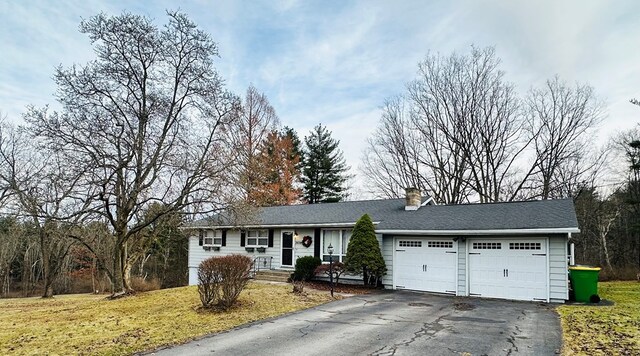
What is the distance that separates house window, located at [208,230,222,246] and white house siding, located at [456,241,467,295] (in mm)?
12646

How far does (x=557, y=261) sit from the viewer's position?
12414 millimetres

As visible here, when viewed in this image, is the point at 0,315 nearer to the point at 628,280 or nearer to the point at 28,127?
the point at 28,127

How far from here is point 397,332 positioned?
8.07m

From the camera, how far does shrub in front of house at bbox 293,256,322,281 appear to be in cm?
1689

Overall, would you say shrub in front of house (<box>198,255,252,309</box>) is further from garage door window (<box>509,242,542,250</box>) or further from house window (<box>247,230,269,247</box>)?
house window (<box>247,230,269,247</box>)

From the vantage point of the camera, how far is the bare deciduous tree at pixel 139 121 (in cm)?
1288

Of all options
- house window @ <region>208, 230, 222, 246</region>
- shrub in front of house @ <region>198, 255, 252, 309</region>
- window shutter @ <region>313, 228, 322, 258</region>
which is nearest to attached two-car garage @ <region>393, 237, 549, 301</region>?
window shutter @ <region>313, 228, 322, 258</region>

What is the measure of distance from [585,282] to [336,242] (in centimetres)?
925

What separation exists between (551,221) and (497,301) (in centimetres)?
306

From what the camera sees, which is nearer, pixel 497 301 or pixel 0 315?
pixel 0 315

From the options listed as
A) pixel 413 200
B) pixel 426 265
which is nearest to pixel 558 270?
pixel 426 265

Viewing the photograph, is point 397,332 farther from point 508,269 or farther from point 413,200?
point 413,200

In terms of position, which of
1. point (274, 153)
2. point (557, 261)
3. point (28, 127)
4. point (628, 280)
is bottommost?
point (628, 280)

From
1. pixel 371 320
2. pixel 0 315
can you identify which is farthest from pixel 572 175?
pixel 0 315
